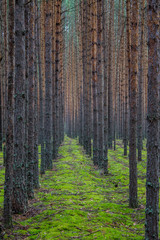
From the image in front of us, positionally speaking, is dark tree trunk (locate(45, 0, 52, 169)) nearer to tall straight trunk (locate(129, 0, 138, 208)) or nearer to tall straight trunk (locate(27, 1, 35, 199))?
tall straight trunk (locate(27, 1, 35, 199))

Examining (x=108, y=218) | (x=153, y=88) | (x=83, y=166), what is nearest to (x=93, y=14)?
(x=83, y=166)

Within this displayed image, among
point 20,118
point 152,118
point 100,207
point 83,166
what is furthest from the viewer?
point 83,166

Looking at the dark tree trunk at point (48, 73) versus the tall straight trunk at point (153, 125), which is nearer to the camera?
the tall straight trunk at point (153, 125)

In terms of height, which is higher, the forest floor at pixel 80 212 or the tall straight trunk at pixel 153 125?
the tall straight trunk at pixel 153 125

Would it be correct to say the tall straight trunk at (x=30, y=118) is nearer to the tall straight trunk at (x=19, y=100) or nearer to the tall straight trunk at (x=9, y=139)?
the tall straight trunk at (x=19, y=100)

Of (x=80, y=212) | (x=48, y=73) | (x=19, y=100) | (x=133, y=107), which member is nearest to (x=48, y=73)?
(x=48, y=73)

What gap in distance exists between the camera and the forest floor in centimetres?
433

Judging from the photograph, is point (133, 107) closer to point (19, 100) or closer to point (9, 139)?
point (19, 100)

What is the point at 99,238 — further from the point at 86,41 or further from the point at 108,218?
the point at 86,41

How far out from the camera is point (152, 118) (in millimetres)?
3799

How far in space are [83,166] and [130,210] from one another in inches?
215

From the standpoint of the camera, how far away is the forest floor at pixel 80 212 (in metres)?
4.33

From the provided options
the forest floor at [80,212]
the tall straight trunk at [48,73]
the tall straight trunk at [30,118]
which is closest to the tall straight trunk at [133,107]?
the forest floor at [80,212]

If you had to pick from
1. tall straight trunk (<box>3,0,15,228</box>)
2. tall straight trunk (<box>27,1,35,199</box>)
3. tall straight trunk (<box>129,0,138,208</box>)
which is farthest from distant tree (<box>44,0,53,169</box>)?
tall straight trunk (<box>3,0,15,228</box>)
